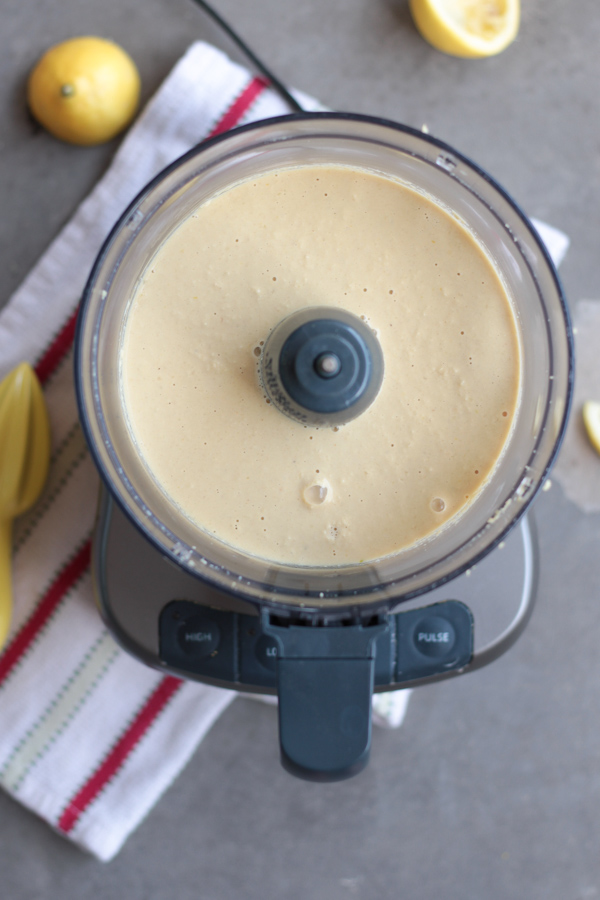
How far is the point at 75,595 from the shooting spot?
2.37 feet

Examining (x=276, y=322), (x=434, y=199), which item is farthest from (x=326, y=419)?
(x=434, y=199)

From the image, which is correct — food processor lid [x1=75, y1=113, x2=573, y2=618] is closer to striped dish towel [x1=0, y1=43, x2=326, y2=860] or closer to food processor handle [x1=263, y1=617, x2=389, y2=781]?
food processor handle [x1=263, y1=617, x2=389, y2=781]

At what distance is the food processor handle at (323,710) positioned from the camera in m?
0.45

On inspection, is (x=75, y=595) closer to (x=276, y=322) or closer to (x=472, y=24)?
(x=276, y=322)

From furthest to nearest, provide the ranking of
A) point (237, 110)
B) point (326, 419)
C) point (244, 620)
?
point (237, 110), point (244, 620), point (326, 419)

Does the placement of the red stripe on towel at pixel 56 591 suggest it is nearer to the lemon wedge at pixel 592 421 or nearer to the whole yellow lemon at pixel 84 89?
the whole yellow lemon at pixel 84 89

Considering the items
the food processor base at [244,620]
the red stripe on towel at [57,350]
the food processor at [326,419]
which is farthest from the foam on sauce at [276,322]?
the red stripe on towel at [57,350]

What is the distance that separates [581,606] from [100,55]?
74 cm

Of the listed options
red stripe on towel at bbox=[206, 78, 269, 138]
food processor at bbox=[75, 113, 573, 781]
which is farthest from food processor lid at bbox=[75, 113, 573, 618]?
red stripe on towel at bbox=[206, 78, 269, 138]

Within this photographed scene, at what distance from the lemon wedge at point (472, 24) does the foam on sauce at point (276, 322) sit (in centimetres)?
33

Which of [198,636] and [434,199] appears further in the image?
[198,636]

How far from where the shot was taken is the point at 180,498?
19.1 inches

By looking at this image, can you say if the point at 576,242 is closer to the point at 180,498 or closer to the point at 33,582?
the point at 180,498

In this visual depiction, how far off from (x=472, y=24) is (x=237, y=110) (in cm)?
25
